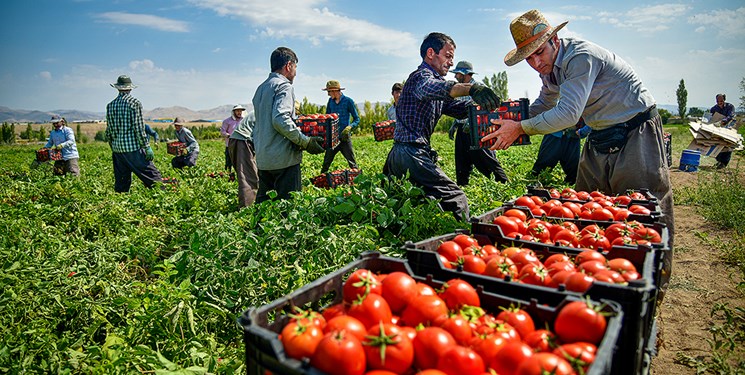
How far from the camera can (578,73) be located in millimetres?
3326

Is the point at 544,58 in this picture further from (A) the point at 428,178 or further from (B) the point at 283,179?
(B) the point at 283,179

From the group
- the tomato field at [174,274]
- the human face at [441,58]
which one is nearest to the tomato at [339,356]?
the tomato field at [174,274]

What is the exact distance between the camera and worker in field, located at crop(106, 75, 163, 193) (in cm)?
732

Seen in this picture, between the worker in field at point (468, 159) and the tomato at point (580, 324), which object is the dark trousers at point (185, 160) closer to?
the worker in field at point (468, 159)

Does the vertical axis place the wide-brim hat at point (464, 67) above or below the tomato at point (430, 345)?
above

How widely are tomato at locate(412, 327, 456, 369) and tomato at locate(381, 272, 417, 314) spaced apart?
250mm

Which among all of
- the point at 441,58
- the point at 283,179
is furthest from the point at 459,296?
the point at 283,179

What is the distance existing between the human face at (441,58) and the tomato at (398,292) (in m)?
2.99

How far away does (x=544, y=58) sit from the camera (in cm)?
356

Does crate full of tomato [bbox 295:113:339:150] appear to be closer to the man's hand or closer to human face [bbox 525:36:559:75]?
the man's hand

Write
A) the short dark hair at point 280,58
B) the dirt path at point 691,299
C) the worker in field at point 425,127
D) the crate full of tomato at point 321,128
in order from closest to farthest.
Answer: the dirt path at point 691,299 → the worker in field at point 425,127 → the short dark hair at point 280,58 → the crate full of tomato at point 321,128

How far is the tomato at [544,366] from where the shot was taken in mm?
1164

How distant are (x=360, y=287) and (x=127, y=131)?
702 cm

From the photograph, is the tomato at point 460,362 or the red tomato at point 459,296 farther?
the red tomato at point 459,296
